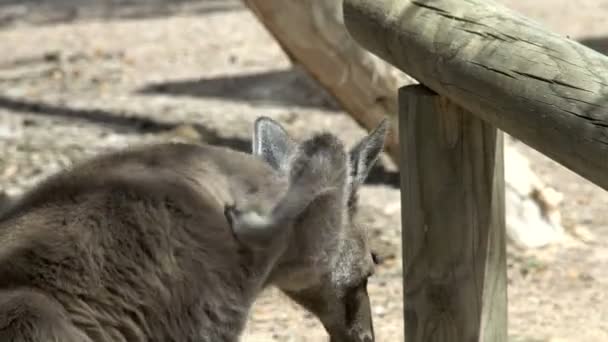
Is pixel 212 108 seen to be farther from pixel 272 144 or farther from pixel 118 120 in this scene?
pixel 272 144

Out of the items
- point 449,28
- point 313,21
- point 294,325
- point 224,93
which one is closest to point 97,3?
point 224,93

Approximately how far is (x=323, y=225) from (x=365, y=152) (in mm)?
306

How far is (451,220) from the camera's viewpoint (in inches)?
134

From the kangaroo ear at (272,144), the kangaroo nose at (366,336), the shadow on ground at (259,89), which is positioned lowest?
the kangaroo nose at (366,336)

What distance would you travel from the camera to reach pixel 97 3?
13.1 meters

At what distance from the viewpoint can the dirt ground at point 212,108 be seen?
5.16m

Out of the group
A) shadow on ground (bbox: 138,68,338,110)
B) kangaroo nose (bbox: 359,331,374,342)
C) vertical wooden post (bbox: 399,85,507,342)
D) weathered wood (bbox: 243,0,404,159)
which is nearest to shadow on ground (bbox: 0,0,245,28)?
shadow on ground (bbox: 138,68,338,110)

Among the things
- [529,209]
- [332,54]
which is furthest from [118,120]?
[529,209]

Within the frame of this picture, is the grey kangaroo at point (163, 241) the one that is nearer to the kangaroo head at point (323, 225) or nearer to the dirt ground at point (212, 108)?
the kangaroo head at point (323, 225)

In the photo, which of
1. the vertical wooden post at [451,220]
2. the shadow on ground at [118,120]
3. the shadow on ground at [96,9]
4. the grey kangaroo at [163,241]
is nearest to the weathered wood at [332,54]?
the shadow on ground at [118,120]

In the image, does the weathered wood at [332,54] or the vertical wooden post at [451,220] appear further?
the weathered wood at [332,54]

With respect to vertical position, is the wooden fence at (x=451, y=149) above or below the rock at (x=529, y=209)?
above

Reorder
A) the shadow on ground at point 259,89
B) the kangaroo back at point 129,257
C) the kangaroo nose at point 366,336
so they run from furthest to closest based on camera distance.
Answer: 1. the shadow on ground at point 259,89
2. the kangaroo nose at point 366,336
3. the kangaroo back at point 129,257

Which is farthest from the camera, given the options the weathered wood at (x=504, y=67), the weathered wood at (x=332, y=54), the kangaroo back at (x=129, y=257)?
the weathered wood at (x=332, y=54)
